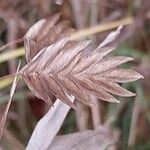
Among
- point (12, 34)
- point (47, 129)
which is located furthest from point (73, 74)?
point (12, 34)

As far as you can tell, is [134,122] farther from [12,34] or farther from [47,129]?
[47,129]

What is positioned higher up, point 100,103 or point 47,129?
point 47,129

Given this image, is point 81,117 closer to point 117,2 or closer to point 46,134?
point 117,2

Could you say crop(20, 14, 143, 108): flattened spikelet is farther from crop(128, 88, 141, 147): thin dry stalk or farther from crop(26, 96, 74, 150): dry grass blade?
crop(128, 88, 141, 147): thin dry stalk

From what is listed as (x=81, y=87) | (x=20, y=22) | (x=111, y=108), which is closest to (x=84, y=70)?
(x=81, y=87)

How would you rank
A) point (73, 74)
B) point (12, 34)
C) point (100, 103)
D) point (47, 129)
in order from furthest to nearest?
1. point (100, 103)
2. point (12, 34)
3. point (47, 129)
4. point (73, 74)

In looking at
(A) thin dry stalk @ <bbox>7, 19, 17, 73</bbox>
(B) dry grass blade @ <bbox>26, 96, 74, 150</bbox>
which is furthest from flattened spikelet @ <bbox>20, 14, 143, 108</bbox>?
(A) thin dry stalk @ <bbox>7, 19, 17, 73</bbox>

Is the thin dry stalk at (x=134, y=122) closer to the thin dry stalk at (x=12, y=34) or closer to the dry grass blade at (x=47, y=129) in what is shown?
the thin dry stalk at (x=12, y=34)
